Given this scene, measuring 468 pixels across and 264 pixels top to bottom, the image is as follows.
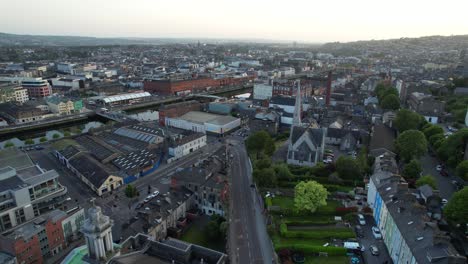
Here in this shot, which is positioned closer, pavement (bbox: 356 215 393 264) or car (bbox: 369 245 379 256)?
pavement (bbox: 356 215 393 264)

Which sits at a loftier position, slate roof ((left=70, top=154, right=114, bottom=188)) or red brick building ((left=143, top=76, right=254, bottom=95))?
red brick building ((left=143, top=76, right=254, bottom=95))

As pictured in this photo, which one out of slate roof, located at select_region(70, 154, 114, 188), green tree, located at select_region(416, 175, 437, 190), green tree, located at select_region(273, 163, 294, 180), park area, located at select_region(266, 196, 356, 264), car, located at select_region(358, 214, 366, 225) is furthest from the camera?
green tree, located at select_region(273, 163, 294, 180)

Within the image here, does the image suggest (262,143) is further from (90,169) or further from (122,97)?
(122,97)

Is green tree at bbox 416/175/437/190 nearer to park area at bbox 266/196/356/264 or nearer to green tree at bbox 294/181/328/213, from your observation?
park area at bbox 266/196/356/264

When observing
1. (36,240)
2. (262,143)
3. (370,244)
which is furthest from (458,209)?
(36,240)

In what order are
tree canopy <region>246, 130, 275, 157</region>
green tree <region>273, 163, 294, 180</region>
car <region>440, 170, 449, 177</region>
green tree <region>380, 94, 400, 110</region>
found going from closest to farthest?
green tree <region>273, 163, 294, 180</region>
car <region>440, 170, 449, 177</region>
tree canopy <region>246, 130, 275, 157</region>
green tree <region>380, 94, 400, 110</region>

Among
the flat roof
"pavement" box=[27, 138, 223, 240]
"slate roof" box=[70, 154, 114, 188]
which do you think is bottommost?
"pavement" box=[27, 138, 223, 240]

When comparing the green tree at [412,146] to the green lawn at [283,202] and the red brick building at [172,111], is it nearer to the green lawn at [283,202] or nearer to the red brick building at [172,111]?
the green lawn at [283,202]

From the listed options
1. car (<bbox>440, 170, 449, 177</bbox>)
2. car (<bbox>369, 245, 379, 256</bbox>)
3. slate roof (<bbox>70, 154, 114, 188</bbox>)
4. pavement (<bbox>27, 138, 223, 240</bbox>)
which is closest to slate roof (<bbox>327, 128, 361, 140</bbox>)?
car (<bbox>440, 170, 449, 177</bbox>)
